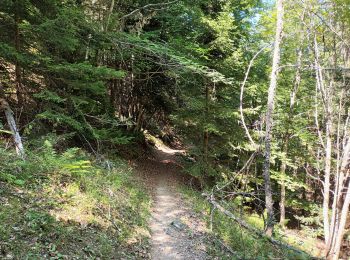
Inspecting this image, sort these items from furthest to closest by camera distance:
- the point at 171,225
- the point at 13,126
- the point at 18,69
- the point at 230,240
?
the point at 171,225 → the point at 18,69 → the point at 230,240 → the point at 13,126

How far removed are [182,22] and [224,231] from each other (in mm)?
10788

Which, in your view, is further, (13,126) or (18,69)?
(18,69)

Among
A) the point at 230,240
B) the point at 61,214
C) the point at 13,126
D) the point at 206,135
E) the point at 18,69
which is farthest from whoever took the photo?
the point at 206,135

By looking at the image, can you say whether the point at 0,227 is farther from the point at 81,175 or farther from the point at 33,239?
the point at 81,175

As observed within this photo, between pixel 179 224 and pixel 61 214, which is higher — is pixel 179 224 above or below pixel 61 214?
below

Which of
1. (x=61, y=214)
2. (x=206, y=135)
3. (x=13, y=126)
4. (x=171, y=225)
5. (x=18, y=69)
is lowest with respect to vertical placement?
(x=171, y=225)

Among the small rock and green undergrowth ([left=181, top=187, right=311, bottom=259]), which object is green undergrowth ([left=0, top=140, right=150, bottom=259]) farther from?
green undergrowth ([left=181, top=187, right=311, bottom=259])

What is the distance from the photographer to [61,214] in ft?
19.7

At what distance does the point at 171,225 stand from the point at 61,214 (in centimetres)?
395

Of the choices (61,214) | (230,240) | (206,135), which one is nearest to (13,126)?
(61,214)

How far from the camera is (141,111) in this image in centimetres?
1895

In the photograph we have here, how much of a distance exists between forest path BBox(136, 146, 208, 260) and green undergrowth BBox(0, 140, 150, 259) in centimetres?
48

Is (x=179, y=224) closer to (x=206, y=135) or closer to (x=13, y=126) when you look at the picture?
(x=13, y=126)

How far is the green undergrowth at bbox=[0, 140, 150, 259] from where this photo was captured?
4.80 m
